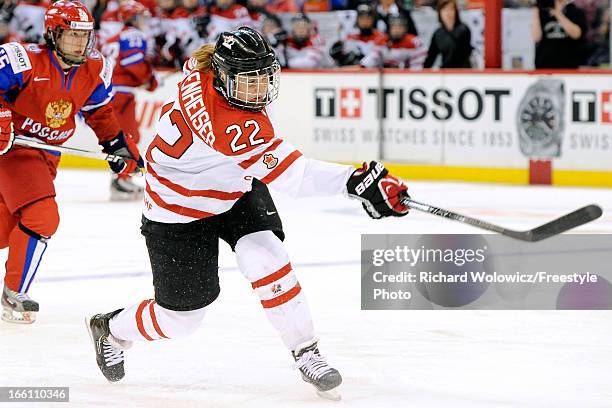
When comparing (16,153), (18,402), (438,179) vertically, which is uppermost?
(16,153)

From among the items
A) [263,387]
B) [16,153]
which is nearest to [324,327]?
[263,387]

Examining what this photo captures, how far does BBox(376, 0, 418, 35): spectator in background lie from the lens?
1009cm

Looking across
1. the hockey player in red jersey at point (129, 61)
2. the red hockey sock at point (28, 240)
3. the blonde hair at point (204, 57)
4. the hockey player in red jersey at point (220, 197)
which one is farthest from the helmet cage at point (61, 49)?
the hockey player in red jersey at point (129, 61)

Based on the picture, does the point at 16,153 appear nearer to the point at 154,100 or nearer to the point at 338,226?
the point at 338,226

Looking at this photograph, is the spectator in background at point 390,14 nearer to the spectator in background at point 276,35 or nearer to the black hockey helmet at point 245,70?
the spectator in background at point 276,35

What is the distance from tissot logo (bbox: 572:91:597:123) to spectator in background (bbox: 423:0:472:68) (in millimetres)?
1027

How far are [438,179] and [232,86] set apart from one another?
6364mm

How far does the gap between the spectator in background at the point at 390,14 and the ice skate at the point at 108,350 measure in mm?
6633

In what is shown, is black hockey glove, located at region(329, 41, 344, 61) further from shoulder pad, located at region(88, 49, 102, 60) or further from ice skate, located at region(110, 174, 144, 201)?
shoulder pad, located at region(88, 49, 102, 60)

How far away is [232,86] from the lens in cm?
326

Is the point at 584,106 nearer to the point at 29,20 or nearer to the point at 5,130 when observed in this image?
the point at 5,130

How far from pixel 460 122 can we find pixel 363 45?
1.22m

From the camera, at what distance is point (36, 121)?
4.75 metres

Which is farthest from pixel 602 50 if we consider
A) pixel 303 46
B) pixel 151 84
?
pixel 151 84
